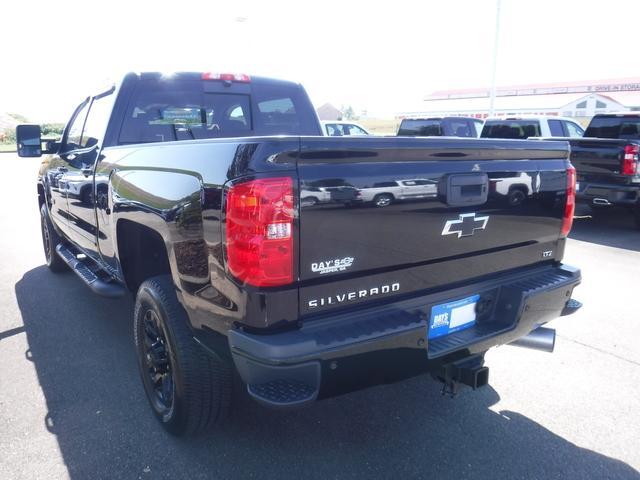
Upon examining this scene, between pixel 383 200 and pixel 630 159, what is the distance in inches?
276

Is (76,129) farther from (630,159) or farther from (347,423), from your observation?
(630,159)

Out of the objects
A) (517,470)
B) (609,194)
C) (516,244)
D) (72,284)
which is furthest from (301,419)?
(609,194)

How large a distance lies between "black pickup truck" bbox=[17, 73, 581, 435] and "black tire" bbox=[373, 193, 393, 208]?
0.13 ft

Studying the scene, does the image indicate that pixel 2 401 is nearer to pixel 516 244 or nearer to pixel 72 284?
pixel 72 284

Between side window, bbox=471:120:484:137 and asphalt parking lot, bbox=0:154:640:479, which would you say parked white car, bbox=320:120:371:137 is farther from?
asphalt parking lot, bbox=0:154:640:479

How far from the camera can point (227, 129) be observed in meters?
4.14

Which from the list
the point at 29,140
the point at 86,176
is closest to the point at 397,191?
the point at 86,176

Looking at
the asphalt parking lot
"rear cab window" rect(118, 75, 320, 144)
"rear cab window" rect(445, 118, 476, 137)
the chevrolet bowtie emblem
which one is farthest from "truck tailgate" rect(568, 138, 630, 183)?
the chevrolet bowtie emblem

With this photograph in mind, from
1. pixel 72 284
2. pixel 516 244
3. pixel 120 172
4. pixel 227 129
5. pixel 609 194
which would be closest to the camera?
pixel 516 244

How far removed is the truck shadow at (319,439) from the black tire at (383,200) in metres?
1.32

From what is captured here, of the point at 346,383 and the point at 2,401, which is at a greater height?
the point at 346,383

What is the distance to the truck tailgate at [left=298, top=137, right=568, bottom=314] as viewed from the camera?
1.98 metres

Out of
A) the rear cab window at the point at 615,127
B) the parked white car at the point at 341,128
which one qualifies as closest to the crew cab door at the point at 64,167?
the rear cab window at the point at 615,127

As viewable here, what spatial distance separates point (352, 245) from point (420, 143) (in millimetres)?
567
